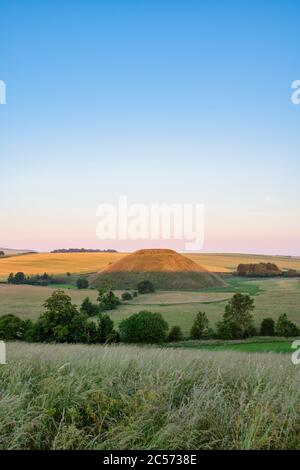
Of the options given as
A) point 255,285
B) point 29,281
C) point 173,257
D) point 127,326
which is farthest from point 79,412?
point 173,257

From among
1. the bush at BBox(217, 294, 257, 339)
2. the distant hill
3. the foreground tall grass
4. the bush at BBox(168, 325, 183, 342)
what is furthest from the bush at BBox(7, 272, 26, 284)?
the foreground tall grass

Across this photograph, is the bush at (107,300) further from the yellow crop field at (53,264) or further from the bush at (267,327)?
the bush at (267,327)

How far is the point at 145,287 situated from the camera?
150ft

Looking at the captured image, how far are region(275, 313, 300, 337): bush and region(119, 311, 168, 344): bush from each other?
10.3m

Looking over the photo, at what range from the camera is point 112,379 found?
565 cm

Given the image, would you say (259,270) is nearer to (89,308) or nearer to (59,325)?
(89,308)

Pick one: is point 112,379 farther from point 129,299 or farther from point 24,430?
point 129,299

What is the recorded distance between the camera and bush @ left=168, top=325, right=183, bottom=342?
34091mm

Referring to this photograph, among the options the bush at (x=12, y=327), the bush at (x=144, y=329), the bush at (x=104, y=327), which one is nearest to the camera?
the bush at (x=12, y=327)

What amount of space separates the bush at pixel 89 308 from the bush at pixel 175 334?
23.5 ft

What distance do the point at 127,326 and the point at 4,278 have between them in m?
14.8

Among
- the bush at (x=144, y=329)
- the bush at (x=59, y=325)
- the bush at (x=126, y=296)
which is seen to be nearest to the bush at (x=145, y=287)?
the bush at (x=126, y=296)

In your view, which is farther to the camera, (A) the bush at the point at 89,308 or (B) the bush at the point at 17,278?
(B) the bush at the point at 17,278

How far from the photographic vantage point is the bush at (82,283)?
41.1 meters
